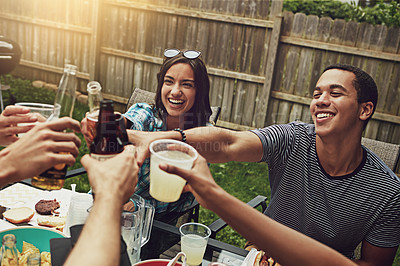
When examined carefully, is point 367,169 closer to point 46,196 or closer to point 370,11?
point 46,196

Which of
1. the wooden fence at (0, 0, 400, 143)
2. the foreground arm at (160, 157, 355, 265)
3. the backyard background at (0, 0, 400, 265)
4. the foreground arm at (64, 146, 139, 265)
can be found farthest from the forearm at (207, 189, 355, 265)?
the wooden fence at (0, 0, 400, 143)

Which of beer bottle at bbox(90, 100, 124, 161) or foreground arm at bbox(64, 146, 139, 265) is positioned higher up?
beer bottle at bbox(90, 100, 124, 161)

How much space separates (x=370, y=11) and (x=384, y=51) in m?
2.11

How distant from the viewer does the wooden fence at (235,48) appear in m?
5.13

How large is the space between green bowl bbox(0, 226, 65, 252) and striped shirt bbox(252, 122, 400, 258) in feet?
4.02

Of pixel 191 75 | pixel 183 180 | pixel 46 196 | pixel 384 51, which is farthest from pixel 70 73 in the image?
pixel 384 51

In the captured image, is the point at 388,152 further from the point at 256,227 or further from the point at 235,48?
the point at 235,48

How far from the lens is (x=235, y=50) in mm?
5750

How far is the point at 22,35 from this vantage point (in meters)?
7.41

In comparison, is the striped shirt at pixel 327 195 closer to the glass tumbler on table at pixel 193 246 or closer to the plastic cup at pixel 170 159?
the glass tumbler on table at pixel 193 246

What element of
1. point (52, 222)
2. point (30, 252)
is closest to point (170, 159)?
point (30, 252)

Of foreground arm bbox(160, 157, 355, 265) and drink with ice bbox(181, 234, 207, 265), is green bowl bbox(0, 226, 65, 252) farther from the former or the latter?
foreground arm bbox(160, 157, 355, 265)

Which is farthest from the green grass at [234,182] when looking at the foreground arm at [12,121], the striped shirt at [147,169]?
the foreground arm at [12,121]

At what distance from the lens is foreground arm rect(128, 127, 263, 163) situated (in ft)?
5.83
